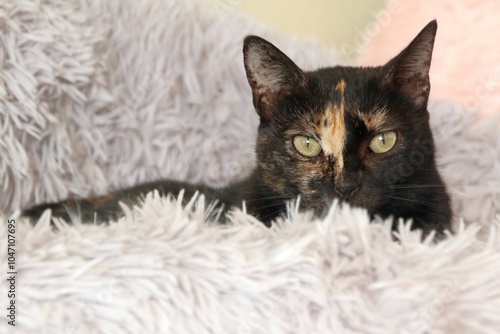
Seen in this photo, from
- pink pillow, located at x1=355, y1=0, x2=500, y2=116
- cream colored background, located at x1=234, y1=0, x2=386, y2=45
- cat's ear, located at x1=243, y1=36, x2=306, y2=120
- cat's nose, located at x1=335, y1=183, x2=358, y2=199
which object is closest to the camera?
cat's nose, located at x1=335, y1=183, x2=358, y2=199

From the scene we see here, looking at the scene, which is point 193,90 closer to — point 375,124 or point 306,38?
point 306,38

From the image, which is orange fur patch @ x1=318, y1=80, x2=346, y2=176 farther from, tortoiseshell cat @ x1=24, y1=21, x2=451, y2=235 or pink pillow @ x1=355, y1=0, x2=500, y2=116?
pink pillow @ x1=355, y1=0, x2=500, y2=116

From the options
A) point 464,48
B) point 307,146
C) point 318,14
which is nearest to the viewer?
point 307,146

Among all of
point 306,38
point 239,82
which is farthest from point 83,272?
point 306,38

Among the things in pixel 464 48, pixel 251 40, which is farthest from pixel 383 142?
pixel 464 48

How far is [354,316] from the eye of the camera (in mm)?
586

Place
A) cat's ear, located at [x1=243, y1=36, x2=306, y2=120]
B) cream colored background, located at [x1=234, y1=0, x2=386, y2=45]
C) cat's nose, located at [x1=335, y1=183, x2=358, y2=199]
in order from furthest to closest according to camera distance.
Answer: cream colored background, located at [x1=234, y1=0, x2=386, y2=45] < cat's ear, located at [x1=243, y1=36, x2=306, y2=120] < cat's nose, located at [x1=335, y1=183, x2=358, y2=199]

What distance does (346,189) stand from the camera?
2.59 feet

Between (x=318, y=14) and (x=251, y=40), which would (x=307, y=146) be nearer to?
(x=251, y=40)

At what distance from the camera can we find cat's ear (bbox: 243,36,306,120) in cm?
89

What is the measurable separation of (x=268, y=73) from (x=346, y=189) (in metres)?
0.26

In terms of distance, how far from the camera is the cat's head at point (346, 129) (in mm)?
814

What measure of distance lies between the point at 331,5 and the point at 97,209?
947 millimetres

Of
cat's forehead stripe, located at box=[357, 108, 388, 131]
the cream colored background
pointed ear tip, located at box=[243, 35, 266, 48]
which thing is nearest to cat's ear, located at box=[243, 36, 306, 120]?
pointed ear tip, located at box=[243, 35, 266, 48]
